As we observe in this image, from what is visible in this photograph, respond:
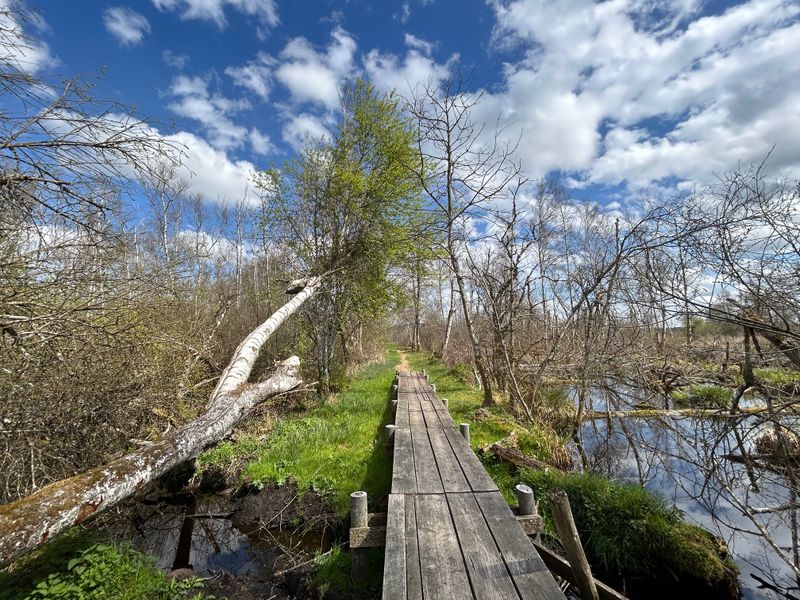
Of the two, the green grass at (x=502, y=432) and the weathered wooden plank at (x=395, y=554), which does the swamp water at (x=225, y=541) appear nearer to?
the weathered wooden plank at (x=395, y=554)

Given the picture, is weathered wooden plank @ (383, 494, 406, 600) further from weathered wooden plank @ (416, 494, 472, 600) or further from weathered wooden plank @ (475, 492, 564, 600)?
weathered wooden plank @ (475, 492, 564, 600)

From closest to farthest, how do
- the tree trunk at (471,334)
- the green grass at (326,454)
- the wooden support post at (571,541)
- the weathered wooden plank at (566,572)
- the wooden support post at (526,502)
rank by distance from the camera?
the wooden support post at (571,541) → the weathered wooden plank at (566,572) → the wooden support post at (526,502) → the green grass at (326,454) → the tree trunk at (471,334)

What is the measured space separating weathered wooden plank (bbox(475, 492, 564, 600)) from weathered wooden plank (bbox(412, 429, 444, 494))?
1.71 feet

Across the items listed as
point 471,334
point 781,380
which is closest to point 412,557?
point 781,380

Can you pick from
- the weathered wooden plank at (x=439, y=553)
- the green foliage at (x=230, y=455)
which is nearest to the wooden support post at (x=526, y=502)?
the weathered wooden plank at (x=439, y=553)

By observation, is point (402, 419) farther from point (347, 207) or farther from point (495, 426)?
point (347, 207)

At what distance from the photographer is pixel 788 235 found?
3217mm

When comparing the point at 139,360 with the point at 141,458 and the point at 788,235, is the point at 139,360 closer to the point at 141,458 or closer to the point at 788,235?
the point at 141,458

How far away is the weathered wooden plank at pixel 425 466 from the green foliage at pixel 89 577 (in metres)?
2.20

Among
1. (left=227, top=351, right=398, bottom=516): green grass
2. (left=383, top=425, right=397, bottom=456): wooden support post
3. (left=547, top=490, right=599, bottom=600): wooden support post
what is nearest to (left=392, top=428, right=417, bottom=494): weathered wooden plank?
(left=383, top=425, right=397, bottom=456): wooden support post

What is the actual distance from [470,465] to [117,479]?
3.37m

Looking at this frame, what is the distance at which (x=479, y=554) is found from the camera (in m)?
2.60

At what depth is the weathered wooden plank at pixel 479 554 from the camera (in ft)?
7.33

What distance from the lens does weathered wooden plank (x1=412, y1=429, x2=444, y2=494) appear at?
3.69 meters
